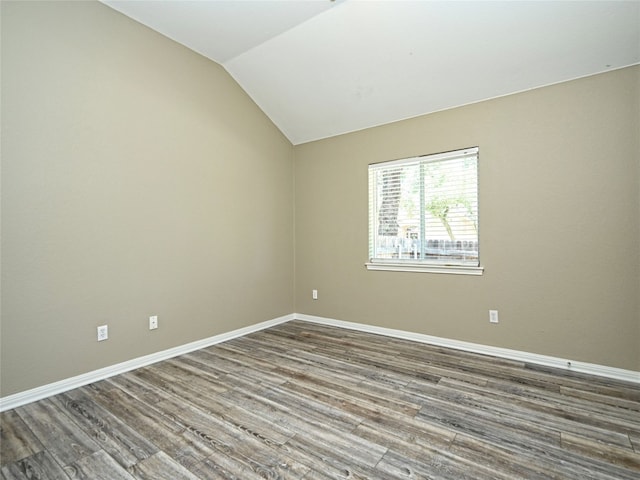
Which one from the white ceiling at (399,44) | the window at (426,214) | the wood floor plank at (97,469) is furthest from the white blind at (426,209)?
the wood floor plank at (97,469)

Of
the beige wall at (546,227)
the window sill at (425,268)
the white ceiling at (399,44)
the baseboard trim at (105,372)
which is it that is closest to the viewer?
the baseboard trim at (105,372)

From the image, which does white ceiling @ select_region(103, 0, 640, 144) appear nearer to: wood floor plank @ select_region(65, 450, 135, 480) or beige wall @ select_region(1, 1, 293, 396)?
beige wall @ select_region(1, 1, 293, 396)

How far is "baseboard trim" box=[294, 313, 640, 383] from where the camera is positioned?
260 cm

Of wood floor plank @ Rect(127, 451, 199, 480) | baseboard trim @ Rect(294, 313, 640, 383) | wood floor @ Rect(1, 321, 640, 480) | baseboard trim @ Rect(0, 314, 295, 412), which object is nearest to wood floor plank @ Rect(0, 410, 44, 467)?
wood floor @ Rect(1, 321, 640, 480)

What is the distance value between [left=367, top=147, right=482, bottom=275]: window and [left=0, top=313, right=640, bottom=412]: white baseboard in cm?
73

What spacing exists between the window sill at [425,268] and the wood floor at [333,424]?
0.83 metres

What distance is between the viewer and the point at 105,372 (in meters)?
→ 2.63

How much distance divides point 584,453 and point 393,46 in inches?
124

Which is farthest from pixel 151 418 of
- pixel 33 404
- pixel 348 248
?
pixel 348 248

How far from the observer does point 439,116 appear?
11.1 feet

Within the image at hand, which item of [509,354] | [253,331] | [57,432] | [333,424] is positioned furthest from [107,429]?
[509,354]

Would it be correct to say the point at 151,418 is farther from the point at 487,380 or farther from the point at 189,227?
the point at 487,380

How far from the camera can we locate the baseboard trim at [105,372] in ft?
7.21

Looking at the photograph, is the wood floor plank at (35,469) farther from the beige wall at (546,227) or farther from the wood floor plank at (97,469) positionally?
the beige wall at (546,227)
